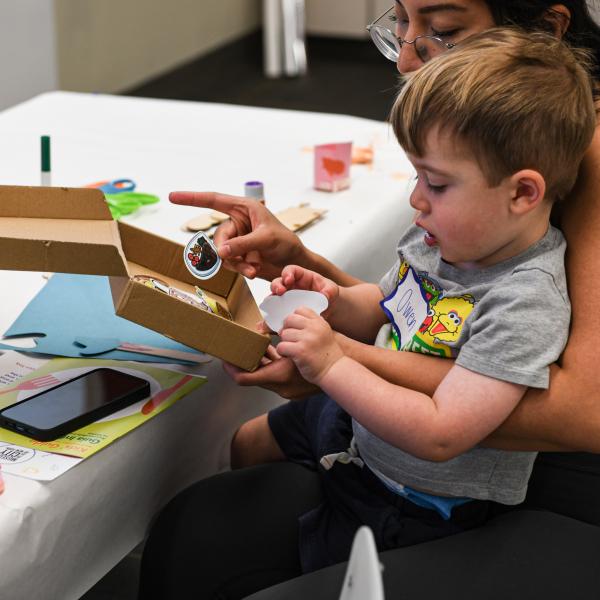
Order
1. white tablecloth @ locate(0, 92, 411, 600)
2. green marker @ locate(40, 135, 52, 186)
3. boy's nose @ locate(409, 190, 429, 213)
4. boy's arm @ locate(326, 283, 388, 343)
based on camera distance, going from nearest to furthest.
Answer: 1. white tablecloth @ locate(0, 92, 411, 600)
2. boy's nose @ locate(409, 190, 429, 213)
3. boy's arm @ locate(326, 283, 388, 343)
4. green marker @ locate(40, 135, 52, 186)

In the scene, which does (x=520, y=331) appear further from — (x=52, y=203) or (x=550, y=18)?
(x=52, y=203)

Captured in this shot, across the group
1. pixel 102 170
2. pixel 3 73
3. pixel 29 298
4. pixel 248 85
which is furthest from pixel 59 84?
pixel 29 298

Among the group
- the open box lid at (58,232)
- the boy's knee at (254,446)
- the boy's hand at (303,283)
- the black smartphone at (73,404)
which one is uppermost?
the open box lid at (58,232)

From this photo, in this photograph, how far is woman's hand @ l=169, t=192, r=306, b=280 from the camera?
4.59 ft

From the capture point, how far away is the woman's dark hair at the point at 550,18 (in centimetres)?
127

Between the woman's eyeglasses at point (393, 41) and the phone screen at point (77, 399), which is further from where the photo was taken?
the woman's eyeglasses at point (393, 41)

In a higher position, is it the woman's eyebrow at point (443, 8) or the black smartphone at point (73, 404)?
the woman's eyebrow at point (443, 8)

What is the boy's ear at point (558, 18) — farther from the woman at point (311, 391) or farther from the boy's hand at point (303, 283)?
the boy's hand at point (303, 283)

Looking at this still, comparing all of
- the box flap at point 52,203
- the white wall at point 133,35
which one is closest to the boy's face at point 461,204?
the box flap at point 52,203

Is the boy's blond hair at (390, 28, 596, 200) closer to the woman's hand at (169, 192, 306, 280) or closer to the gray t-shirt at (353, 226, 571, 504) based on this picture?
the gray t-shirt at (353, 226, 571, 504)

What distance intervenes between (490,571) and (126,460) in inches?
16.4

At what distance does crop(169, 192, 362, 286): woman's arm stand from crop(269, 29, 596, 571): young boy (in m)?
0.24

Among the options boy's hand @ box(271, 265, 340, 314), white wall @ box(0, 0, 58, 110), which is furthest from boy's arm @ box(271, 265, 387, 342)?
white wall @ box(0, 0, 58, 110)

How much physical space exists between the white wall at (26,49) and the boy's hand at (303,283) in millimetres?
2931
